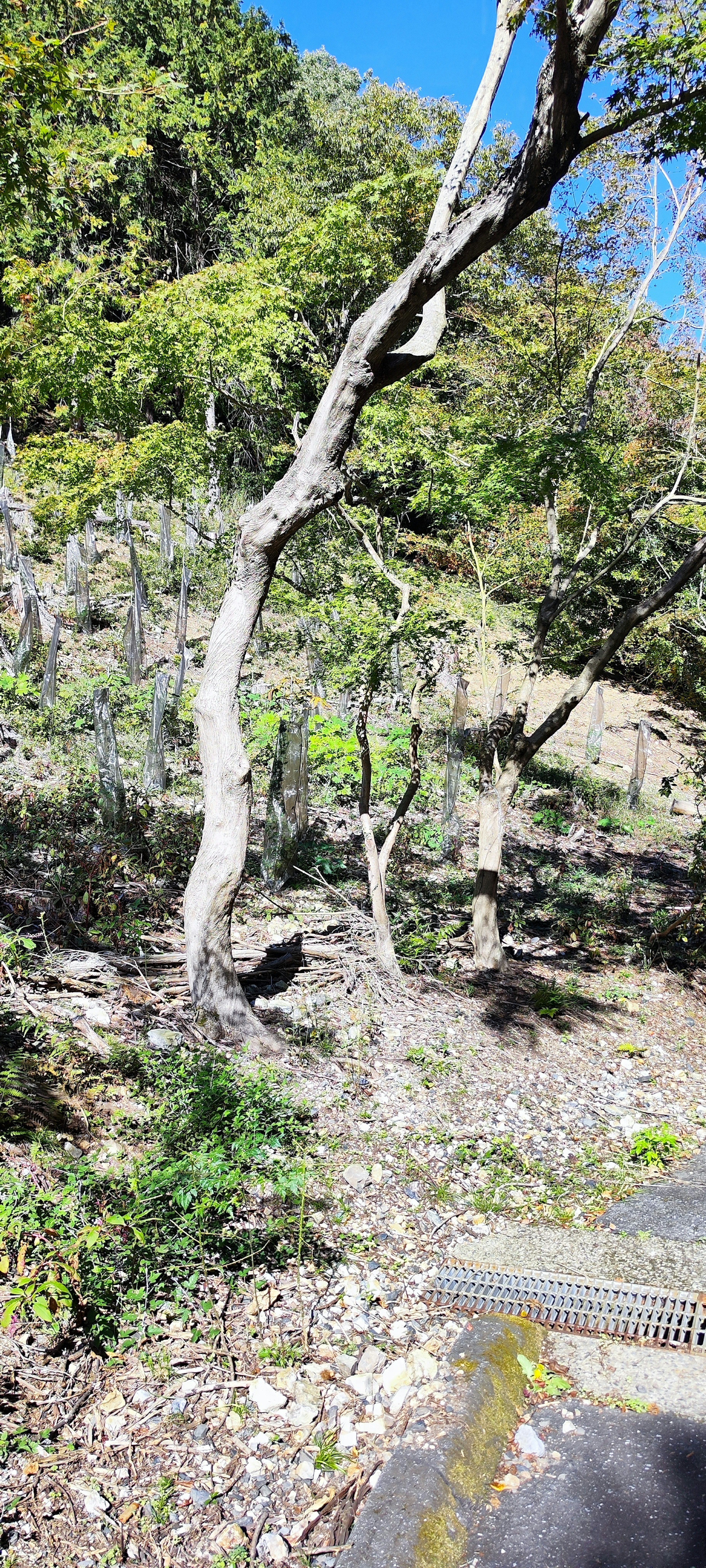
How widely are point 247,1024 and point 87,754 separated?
16.2 feet

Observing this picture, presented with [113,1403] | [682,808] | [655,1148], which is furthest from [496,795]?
[682,808]

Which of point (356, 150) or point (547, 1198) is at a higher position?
point (356, 150)

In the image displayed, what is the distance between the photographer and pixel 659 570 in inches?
597

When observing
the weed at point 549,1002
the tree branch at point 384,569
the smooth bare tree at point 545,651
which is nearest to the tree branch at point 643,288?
the smooth bare tree at point 545,651

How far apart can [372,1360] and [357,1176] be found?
1115mm

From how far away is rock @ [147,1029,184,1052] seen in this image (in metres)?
4.77

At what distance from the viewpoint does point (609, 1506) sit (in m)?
2.64

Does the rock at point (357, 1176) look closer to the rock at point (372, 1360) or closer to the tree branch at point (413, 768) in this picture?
the rock at point (372, 1360)

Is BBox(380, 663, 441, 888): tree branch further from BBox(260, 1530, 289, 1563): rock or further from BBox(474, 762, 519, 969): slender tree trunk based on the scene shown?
BBox(260, 1530, 289, 1563): rock

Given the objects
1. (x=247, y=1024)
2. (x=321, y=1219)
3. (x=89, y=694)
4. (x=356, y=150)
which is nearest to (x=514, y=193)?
(x=247, y=1024)

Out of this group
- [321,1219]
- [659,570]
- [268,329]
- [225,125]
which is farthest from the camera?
[225,125]

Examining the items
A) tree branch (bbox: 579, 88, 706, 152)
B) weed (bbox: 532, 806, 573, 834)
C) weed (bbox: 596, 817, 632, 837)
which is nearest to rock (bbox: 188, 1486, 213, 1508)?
tree branch (bbox: 579, 88, 706, 152)

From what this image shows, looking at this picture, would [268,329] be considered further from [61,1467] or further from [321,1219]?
[61,1467]

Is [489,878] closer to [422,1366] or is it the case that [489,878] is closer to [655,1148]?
[655,1148]
